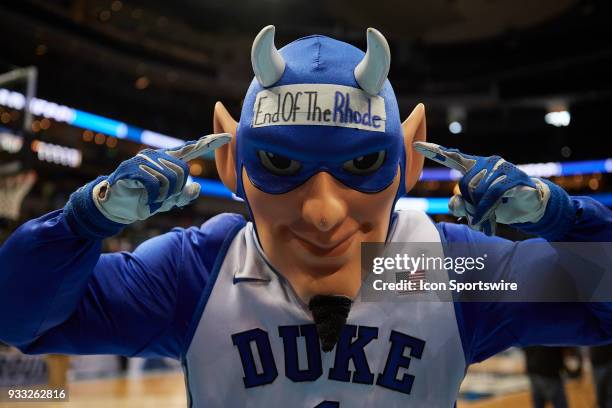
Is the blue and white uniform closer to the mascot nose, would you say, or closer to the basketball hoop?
the mascot nose

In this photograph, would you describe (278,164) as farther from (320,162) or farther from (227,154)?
(227,154)

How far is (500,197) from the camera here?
47.1 inches

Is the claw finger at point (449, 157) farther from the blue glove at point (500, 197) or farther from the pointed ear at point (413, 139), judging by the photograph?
the pointed ear at point (413, 139)

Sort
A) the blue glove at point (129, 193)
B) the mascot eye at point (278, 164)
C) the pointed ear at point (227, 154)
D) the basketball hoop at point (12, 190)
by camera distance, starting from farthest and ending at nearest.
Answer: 1. the basketball hoop at point (12, 190)
2. the pointed ear at point (227, 154)
3. the mascot eye at point (278, 164)
4. the blue glove at point (129, 193)

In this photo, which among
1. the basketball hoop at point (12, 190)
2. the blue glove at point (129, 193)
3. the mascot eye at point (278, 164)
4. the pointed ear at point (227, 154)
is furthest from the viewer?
the basketball hoop at point (12, 190)

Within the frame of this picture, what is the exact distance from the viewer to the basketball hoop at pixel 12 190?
5.30 m

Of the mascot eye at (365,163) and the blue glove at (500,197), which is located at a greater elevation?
the mascot eye at (365,163)

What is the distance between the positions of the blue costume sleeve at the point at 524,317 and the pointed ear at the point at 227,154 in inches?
24.7

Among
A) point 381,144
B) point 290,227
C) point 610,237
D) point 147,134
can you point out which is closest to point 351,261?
point 290,227

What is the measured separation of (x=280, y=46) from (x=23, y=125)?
4.62m

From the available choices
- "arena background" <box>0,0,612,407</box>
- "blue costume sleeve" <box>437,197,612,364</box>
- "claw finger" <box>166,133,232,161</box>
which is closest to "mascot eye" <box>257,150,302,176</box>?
"claw finger" <box>166,133,232,161</box>

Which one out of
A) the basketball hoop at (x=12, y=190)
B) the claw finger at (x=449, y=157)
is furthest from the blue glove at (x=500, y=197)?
the basketball hoop at (x=12, y=190)

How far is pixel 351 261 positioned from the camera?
139cm

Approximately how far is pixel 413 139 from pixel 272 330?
0.67 metres
